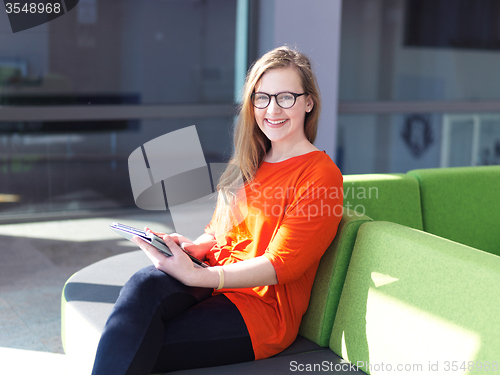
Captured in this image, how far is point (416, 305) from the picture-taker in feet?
4.77

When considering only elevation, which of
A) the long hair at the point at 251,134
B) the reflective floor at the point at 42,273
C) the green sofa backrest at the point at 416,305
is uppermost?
the long hair at the point at 251,134

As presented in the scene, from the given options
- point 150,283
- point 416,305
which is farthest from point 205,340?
point 416,305

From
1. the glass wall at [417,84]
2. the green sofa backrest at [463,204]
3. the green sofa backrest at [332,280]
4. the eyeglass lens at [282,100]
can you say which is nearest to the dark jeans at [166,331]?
the green sofa backrest at [332,280]

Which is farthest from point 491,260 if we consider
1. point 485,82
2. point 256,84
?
point 485,82

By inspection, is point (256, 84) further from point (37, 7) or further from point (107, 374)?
point (37, 7)

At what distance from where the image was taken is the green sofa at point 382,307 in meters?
1.31

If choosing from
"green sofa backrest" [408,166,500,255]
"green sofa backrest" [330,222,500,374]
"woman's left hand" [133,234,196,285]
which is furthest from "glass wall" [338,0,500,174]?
"woman's left hand" [133,234,196,285]

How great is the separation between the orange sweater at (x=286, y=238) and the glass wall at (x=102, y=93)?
347 cm

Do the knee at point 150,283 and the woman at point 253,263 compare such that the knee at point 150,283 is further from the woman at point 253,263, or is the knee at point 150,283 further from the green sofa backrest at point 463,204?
the green sofa backrest at point 463,204

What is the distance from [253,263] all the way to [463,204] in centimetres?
153

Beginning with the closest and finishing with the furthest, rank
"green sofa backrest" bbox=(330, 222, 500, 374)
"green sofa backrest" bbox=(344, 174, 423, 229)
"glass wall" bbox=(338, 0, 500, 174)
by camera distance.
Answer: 1. "green sofa backrest" bbox=(330, 222, 500, 374)
2. "green sofa backrest" bbox=(344, 174, 423, 229)
3. "glass wall" bbox=(338, 0, 500, 174)

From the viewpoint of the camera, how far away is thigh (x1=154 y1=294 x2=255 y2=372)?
1.54m

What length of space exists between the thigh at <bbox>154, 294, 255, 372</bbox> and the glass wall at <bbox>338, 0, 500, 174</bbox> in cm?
445

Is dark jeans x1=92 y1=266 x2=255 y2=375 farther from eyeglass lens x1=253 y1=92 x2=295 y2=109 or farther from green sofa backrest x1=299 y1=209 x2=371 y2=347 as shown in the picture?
eyeglass lens x1=253 y1=92 x2=295 y2=109
